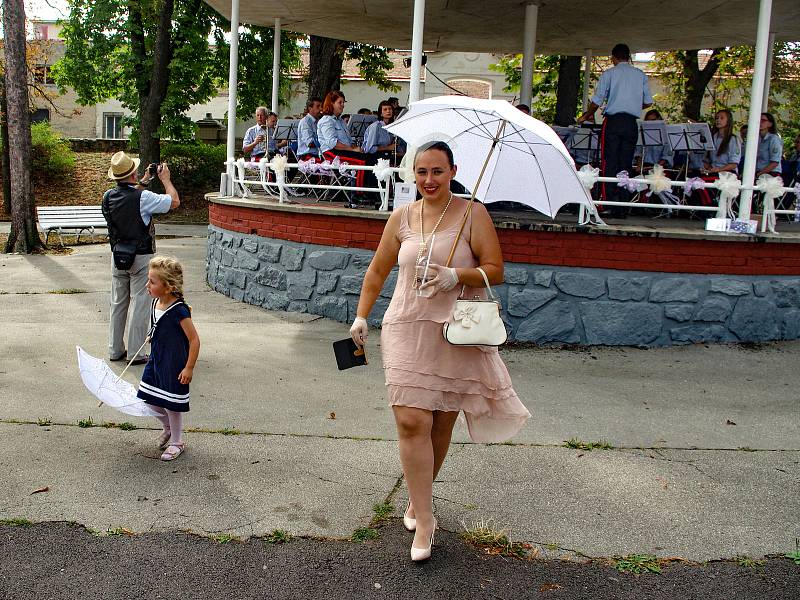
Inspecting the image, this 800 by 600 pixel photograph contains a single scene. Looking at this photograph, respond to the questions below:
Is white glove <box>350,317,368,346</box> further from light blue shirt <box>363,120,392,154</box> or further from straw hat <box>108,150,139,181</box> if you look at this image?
light blue shirt <box>363,120,392,154</box>

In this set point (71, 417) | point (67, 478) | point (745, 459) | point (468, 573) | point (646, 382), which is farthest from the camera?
point (646, 382)

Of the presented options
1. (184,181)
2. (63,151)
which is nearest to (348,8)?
(184,181)

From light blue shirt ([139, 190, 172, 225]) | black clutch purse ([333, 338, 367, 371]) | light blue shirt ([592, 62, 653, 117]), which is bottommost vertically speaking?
black clutch purse ([333, 338, 367, 371])

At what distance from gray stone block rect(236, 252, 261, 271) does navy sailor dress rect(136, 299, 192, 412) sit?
4686 millimetres

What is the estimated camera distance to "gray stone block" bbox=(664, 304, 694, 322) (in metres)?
8.08

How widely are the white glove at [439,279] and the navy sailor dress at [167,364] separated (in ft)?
6.14

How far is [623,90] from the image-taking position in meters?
9.09

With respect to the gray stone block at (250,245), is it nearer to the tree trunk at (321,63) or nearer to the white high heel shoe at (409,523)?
the white high heel shoe at (409,523)

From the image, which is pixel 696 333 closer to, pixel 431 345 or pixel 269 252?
pixel 269 252

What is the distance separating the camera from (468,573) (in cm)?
370

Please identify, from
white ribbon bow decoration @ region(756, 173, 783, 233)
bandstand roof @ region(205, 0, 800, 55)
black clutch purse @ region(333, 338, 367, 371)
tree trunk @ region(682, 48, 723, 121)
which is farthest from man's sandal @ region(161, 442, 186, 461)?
tree trunk @ region(682, 48, 723, 121)

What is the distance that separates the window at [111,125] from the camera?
45438 mm

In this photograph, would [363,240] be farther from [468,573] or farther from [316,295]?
[468,573]

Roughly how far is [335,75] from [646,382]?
1380 centimetres
